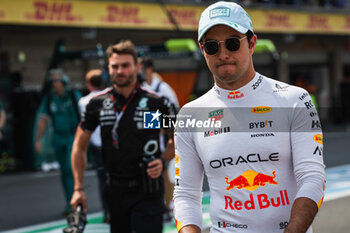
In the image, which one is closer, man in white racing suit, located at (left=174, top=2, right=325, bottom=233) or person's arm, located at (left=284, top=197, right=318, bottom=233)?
person's arm, located at (left=284, top=197, right=318, bottom=233)

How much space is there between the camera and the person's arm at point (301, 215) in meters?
2.53

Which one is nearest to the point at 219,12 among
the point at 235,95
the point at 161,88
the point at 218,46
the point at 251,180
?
the point at 218,46

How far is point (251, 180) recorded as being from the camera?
2.76 meters

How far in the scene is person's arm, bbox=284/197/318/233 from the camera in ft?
8.30

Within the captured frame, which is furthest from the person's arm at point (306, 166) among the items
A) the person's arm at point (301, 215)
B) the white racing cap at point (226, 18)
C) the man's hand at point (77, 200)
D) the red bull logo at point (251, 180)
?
the man's hand at point (77, 200)

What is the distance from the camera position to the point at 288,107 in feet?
9.04

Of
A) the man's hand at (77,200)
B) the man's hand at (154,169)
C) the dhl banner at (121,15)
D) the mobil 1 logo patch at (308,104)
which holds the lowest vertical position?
the man's hand at (77,200)

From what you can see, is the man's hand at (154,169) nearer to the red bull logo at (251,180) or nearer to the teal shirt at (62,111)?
the red bull logo at (251,180)

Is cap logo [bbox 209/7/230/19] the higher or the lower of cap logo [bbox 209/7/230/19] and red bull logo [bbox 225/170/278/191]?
the higher

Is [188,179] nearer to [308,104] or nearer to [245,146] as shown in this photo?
[245,146]

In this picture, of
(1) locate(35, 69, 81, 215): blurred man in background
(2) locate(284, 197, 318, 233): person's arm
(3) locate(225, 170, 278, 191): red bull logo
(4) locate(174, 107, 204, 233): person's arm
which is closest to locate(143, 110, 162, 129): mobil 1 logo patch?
(4) locate(174, 107, 204, 233): person's arm

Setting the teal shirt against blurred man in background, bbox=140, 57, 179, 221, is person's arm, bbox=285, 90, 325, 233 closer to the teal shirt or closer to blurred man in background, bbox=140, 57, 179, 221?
blurred man in background, bbox=140, 57, 179, 221

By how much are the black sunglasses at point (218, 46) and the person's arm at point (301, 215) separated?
71cm

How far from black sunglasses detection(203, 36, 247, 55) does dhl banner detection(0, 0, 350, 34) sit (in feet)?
38.1
